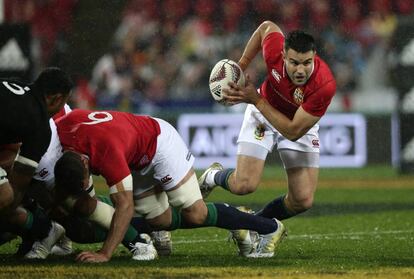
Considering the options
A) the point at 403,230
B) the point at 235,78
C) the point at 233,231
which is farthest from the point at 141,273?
the point at 403,230

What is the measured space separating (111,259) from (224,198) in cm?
543

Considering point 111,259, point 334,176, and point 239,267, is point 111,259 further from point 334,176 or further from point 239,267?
point 334,176

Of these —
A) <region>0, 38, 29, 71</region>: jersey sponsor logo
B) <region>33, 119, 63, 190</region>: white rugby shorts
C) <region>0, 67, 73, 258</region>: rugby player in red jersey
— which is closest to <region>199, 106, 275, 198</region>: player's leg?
<region>33, 119, 63, 190</region>: white rugby shorts

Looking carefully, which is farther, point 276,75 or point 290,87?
point 276,75

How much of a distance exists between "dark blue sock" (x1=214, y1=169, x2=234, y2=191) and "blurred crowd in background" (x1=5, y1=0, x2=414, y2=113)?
30.3 ft

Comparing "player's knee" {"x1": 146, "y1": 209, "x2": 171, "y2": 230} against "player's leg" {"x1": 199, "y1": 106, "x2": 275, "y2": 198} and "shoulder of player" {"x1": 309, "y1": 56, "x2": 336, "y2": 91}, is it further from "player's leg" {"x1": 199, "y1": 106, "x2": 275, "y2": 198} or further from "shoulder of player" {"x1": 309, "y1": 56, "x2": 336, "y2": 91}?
"shoulder of player" {"x1": 309, "y1": 56, "x2": 336, "y2": 91}

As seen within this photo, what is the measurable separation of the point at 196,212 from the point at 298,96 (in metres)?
1.27

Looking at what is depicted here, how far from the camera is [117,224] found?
254 inches

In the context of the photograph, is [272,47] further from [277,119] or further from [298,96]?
[277,119]

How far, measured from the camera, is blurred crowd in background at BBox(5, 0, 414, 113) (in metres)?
17.9

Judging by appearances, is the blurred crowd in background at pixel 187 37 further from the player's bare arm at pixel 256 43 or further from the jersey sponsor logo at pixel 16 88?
the jersey sponsor logo at pixel 16 88

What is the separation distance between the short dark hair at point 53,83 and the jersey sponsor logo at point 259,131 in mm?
2001

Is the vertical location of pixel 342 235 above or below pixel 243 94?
below

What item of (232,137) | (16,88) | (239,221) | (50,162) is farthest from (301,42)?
(232,137)
